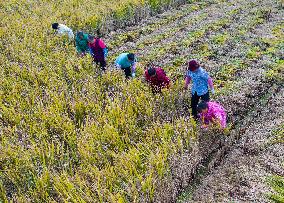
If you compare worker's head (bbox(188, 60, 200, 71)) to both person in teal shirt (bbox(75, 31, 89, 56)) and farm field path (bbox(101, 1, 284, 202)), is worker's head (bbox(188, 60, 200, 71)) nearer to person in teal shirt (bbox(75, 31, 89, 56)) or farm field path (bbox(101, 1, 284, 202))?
farm field path (bbox(101, 1, 284, 202))

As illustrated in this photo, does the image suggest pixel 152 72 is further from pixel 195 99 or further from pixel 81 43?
pixel 81 43

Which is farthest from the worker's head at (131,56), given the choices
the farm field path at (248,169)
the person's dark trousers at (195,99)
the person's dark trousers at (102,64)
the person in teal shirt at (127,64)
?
the farm field path at (248,169)

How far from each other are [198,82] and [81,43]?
417 centimetres

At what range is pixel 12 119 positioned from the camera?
673 centimetres

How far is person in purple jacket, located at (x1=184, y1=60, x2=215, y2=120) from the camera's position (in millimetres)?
6316

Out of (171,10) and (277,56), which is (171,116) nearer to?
(277,56)

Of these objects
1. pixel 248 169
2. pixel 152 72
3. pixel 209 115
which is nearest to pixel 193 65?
pixel 209 115

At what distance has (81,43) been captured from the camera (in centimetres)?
937

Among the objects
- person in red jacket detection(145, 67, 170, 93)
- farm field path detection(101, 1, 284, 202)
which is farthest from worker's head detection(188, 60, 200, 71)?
farm field path detection(101, 1, 284, 202)

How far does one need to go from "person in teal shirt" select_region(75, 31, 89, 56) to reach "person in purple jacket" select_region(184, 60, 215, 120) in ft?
12.1

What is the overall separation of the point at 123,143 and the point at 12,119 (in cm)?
244

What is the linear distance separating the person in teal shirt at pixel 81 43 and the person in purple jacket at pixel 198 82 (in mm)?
3680

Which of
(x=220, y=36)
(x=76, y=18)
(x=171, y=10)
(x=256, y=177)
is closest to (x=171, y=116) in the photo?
(x=256, y=177)

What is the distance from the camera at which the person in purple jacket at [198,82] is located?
249 inches
